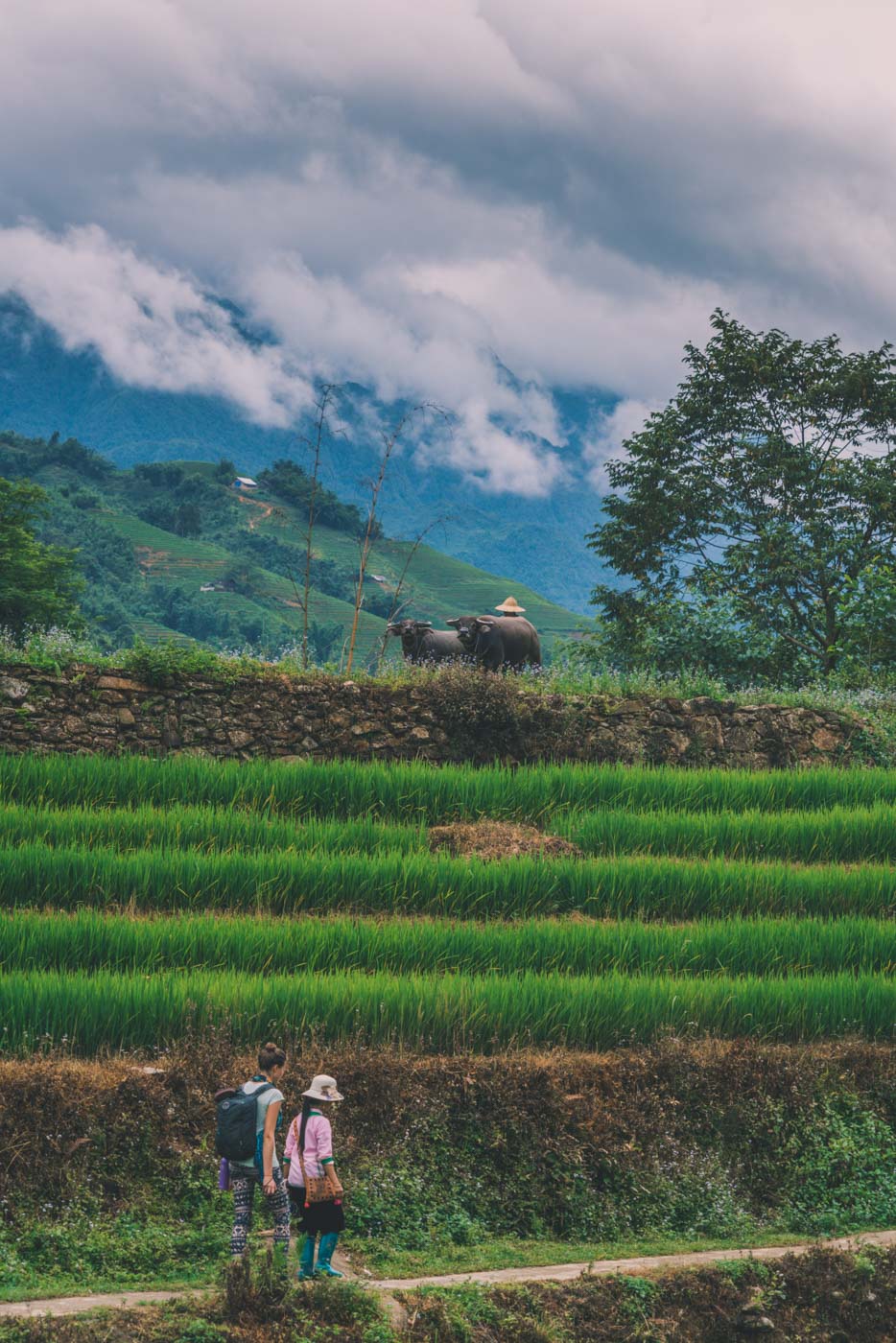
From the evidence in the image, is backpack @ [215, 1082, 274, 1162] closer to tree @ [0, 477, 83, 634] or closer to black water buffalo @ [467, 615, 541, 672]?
black water buffalo @ [467, 615, 541, 672]

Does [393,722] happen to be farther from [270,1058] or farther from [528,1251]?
[270,1058]

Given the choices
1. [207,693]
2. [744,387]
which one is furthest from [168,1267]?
[744,387]

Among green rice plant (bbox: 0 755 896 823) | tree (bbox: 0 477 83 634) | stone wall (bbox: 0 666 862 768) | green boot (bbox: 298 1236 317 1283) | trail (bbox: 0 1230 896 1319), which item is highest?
tree (bbox: 0 477 83 634)

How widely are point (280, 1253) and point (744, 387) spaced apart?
27.5 m

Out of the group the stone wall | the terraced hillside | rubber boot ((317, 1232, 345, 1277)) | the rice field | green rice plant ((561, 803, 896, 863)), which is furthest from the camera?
the stone wall

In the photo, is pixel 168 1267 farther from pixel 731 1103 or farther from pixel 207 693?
pixel 207 693

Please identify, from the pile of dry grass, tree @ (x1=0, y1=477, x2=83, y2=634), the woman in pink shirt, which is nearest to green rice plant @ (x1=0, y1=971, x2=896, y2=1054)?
the woman in pink shirt

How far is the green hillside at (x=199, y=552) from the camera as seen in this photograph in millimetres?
88562

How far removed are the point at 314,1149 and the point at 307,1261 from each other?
63 centimetres

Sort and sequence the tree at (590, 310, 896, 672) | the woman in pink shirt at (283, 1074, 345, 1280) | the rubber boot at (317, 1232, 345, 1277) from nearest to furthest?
the woman in pink shirt at (283, 1074, 345, 1280) → the rubber boot at (317, 1232, 345, 1277) → the tree at (590, 310, 896, 672)

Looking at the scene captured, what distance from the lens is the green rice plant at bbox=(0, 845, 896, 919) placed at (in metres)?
9.84

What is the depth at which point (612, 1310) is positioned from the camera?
18.0 feet

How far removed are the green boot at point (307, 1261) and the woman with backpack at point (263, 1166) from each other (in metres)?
0.09

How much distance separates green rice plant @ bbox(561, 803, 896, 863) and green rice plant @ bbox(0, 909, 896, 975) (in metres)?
1.86
